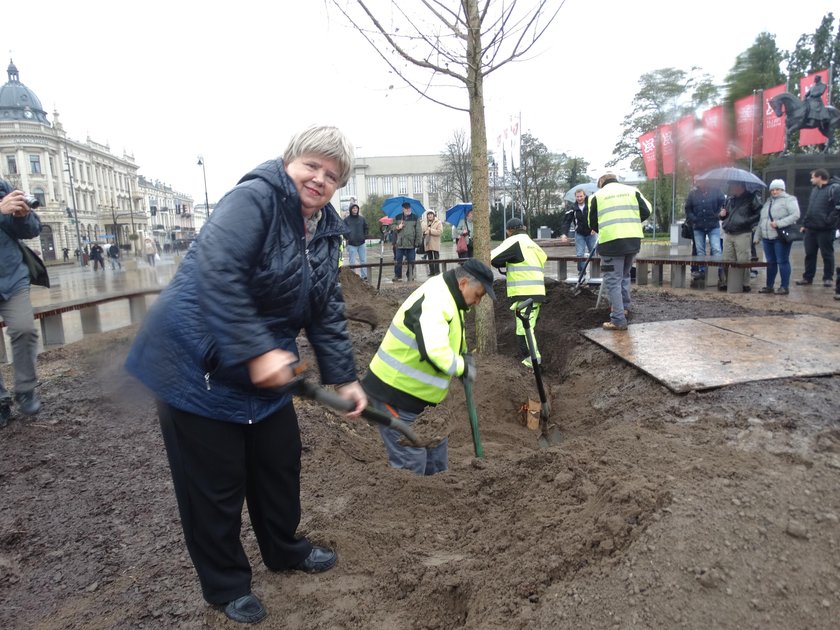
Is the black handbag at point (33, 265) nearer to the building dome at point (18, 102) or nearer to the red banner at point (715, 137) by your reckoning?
the red banner at point (715, 137)

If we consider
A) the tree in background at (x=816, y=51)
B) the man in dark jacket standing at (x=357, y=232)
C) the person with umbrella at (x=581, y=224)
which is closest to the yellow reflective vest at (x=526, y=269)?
the person with umbrella at (x=581, y=224)

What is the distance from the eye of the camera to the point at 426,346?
3004mm

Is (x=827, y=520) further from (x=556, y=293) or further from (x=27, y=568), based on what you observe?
(x=556, y=293)

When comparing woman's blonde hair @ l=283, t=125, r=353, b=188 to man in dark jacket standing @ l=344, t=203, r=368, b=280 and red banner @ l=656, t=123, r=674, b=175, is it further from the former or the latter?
man in dark jacket standing @ l=344, t=203, r=368, b=280

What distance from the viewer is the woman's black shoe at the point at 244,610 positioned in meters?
2.05

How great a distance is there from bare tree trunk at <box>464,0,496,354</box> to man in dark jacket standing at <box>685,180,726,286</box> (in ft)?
16.9

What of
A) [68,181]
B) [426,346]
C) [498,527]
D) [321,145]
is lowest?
[498,527]

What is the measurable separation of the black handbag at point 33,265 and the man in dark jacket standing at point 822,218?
9345 mm

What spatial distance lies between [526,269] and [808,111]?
16.3 metres

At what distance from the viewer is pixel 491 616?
198cm

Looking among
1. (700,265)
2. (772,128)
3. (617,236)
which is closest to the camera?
(617,236)

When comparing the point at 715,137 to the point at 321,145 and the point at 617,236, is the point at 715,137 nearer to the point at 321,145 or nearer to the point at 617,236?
the point at 617,236

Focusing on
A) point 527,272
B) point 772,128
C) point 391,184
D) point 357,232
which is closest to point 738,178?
point 527,272

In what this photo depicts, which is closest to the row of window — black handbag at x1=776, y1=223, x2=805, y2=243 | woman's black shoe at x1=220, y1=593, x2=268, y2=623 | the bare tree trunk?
black handbag at x1=776, y1=223, x2=805, y2=243
